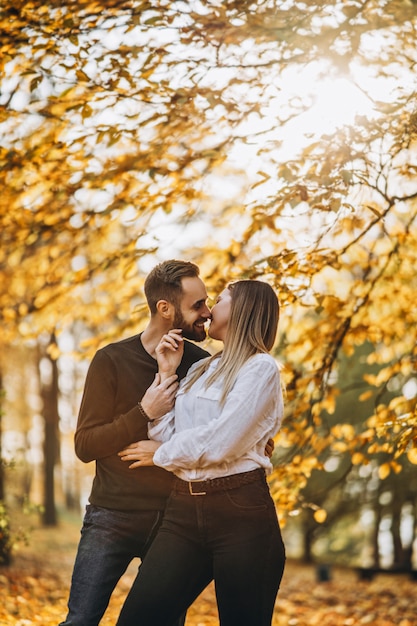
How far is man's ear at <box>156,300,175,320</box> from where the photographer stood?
12.8 feet

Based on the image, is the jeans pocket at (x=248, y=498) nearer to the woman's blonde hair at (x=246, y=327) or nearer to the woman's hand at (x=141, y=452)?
the woman's blonde hair at (x=246, y=327)

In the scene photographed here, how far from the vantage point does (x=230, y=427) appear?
10.5ft

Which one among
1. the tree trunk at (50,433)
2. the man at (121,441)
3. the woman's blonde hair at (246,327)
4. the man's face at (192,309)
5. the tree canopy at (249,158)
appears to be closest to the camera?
the woman's blonde hair at (246,327)

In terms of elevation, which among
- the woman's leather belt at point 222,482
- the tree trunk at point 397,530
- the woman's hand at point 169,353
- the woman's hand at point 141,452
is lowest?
the tree trunk at point 397,530

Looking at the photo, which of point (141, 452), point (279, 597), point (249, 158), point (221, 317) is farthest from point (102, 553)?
point (279, 597)

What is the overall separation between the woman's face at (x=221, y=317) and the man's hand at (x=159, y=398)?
294mm

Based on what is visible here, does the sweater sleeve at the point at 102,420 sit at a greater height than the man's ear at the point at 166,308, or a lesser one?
lesser

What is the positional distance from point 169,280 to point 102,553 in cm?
130

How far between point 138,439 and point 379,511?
17.6m

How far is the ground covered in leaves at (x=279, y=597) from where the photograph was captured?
921 cm

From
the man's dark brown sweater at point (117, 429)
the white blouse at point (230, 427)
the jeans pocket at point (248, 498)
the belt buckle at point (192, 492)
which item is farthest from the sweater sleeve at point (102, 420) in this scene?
the jeans pocket at point (248, 498)

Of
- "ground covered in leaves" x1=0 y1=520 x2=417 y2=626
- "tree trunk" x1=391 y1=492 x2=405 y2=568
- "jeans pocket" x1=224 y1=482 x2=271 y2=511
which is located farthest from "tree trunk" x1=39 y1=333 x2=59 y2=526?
"jeans pocket" x1=224 y1=482 x2=271 y2=511

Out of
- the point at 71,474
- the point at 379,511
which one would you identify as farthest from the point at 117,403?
the point at 71,474

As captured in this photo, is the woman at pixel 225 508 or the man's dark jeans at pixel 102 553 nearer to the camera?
the woman at pixel 225 508
